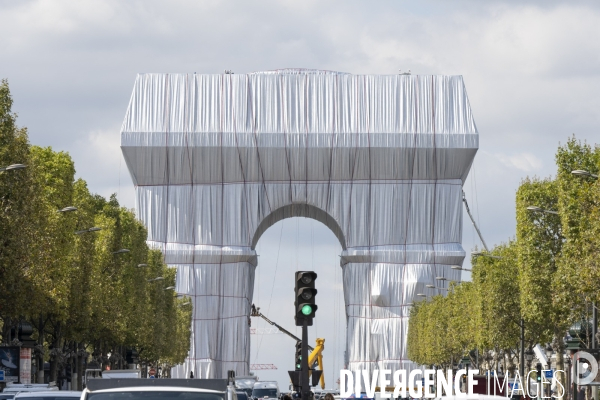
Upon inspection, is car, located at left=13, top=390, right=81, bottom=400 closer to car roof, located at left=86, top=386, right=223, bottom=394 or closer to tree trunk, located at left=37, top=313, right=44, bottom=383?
car roof, located at left=86, top=386, right=223, bottom=394

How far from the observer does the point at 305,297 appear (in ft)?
66.1

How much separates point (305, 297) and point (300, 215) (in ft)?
302

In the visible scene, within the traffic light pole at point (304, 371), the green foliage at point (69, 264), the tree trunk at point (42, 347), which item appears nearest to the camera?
the traffic light pole at point (304, 371)

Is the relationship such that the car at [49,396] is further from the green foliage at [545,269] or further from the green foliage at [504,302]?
the green foliage at [504,302]

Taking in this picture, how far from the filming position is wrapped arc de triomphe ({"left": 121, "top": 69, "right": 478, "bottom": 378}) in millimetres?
102500

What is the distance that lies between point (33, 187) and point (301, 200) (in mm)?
67286

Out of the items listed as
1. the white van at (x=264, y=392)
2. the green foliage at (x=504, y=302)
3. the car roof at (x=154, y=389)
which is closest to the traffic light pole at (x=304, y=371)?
the car roof at (x=154, y=389)

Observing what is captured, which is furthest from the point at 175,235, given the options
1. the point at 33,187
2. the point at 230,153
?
the point at 33,187

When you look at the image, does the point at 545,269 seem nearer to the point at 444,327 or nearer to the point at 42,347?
the point at 42,347

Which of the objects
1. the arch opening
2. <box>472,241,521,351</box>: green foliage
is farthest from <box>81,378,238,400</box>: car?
the arch opening

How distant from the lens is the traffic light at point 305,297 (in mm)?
20016

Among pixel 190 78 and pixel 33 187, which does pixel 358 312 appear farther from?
pixel 33 187

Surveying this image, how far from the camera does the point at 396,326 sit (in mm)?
104062

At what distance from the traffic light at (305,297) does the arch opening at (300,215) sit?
85238 mm
